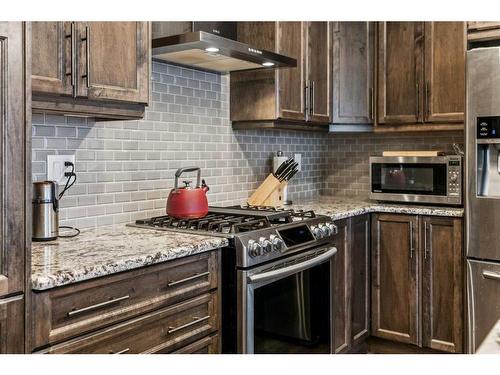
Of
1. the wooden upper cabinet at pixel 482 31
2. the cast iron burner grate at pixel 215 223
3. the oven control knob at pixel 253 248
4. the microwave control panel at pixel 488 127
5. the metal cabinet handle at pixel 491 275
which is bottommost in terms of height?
the metal cabinet handle at pixel 491 275

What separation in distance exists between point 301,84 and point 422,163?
0.84 metres

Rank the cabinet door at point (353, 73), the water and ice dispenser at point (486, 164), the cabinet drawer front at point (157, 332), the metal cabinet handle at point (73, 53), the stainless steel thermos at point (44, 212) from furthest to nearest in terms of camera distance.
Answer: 1. the cabinet door at point (353, 73)
2. the water and ice dispenser at point (486, 164)
3. the stainless steel thermos at point (44, 212)
4. the metal cabinet handle at point (73, 53)
5. the cabinet drawer front at point (157, 332)

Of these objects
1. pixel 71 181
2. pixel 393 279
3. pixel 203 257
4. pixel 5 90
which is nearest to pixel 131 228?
pixel 71 181

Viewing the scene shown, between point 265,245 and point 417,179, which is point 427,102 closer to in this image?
point 417,179

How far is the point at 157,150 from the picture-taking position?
8.89 ft

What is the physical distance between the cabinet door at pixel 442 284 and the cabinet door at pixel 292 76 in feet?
3.14

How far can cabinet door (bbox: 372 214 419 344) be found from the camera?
3.11m

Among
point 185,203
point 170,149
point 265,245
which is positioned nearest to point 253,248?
point 265,245

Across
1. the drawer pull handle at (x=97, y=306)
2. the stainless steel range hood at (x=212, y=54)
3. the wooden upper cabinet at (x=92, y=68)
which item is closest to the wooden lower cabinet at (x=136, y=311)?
the drawer pull handle at (x=97, y=306)

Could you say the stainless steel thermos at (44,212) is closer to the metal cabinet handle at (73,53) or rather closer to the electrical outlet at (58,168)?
the electrical outlet at (58,168)

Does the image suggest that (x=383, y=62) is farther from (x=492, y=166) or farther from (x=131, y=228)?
(x=131, y=228)

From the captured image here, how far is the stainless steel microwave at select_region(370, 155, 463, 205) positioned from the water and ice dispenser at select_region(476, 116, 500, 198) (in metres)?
0.17

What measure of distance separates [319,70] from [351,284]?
128 cm

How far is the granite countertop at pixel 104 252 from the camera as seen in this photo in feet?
4.98
